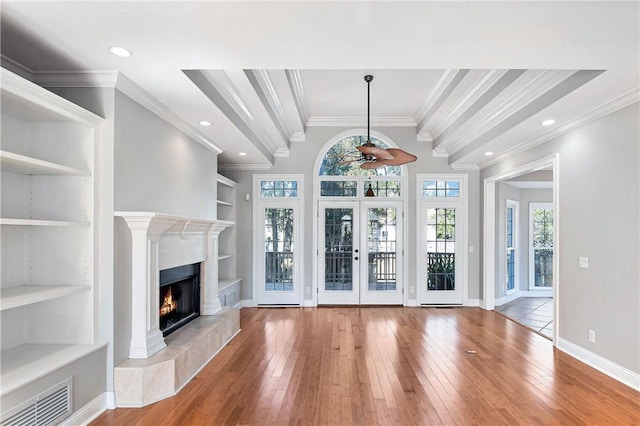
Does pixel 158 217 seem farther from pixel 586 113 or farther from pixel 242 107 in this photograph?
pixel 586 113

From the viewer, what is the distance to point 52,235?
2.67 metres

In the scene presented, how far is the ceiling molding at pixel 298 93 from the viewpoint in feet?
14.1

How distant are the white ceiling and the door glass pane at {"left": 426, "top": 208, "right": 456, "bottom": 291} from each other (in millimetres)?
2627

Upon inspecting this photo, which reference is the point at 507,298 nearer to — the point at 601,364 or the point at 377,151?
the point at 601,364

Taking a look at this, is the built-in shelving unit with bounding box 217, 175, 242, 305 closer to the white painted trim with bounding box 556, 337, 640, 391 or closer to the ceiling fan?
the ceiling fan

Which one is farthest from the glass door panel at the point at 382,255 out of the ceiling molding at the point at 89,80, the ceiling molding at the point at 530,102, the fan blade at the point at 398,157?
the ceiling molding at the point at 89,80

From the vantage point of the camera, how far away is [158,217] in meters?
2.95

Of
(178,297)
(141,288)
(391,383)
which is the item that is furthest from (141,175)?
(391,383)

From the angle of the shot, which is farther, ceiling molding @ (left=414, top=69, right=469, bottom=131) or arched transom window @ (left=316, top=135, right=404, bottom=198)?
arched transom window @ (left=316, top=135, right=404, bottom=198)

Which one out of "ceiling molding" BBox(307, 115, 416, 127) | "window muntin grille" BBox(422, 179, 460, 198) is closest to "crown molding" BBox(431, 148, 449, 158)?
"window muntin grille" BBox(422, 179, 460, 198)

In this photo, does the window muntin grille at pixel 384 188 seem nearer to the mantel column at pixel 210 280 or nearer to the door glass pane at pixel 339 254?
the door glass pane at pixel 339 254

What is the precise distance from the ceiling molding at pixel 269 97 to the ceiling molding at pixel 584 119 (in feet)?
11.3

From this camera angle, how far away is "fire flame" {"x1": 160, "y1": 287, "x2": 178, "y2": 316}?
3623 mm

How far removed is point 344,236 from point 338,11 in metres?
4.87
